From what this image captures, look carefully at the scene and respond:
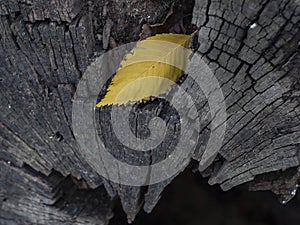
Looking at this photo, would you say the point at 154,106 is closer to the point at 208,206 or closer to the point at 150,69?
the point at 150,69

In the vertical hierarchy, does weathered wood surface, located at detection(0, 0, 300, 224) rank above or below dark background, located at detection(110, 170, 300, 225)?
above

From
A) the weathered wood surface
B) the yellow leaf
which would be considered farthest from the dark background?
the yellow leaf

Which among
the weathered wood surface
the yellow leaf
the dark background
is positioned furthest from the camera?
the dark background

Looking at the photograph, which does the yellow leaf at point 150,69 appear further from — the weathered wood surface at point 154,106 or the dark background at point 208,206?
the dark background at point 208,206

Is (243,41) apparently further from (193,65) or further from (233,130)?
(233,130)

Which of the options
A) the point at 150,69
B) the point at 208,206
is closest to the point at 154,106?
the point at 150,69

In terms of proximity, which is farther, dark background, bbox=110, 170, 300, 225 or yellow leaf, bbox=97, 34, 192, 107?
dark background, bbox=110, 170, 300, 225

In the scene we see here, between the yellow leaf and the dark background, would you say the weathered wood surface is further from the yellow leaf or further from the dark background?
the dark background
